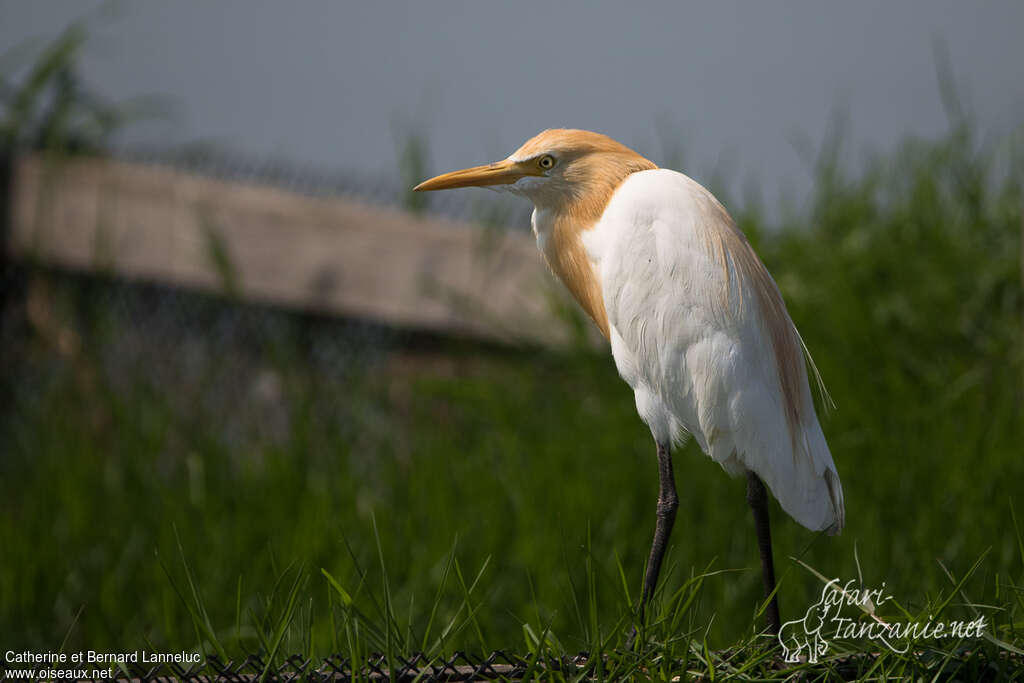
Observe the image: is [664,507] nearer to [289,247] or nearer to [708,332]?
[708,332]

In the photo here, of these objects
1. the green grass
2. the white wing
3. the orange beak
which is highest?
the orange beak

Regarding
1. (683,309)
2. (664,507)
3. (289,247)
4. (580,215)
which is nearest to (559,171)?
(580,215)

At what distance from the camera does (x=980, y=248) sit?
2.04 metres

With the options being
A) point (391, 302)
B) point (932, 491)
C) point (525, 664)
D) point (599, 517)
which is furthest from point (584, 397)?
point (525, 664)

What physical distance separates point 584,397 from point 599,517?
0.42m

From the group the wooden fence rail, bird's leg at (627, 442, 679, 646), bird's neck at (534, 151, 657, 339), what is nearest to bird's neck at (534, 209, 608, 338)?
bird's neck at (534, 151, 657, 339)

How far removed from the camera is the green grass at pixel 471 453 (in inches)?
61.4

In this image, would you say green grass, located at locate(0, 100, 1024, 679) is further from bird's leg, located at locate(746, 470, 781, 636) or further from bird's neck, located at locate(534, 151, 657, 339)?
bird's neck, located at locate(534, 151, 657, 339)

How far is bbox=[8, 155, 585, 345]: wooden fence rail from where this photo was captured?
218cm

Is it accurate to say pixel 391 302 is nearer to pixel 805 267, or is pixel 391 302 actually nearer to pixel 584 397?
pixel 584 397

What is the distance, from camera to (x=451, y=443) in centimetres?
194

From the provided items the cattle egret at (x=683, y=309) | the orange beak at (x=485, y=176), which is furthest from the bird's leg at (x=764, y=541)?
the orange beak at (x=485, y=176)

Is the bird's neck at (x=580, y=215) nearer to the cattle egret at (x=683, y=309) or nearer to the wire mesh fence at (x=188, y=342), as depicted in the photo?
the cattle egret at (x=683, y=309)

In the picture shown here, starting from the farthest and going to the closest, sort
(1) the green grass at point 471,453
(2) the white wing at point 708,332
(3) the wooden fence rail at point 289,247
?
(3) the wooden fence rail at point 289,247, (1) the green grass at point 471,453, (2) the white wing at point 708,332
